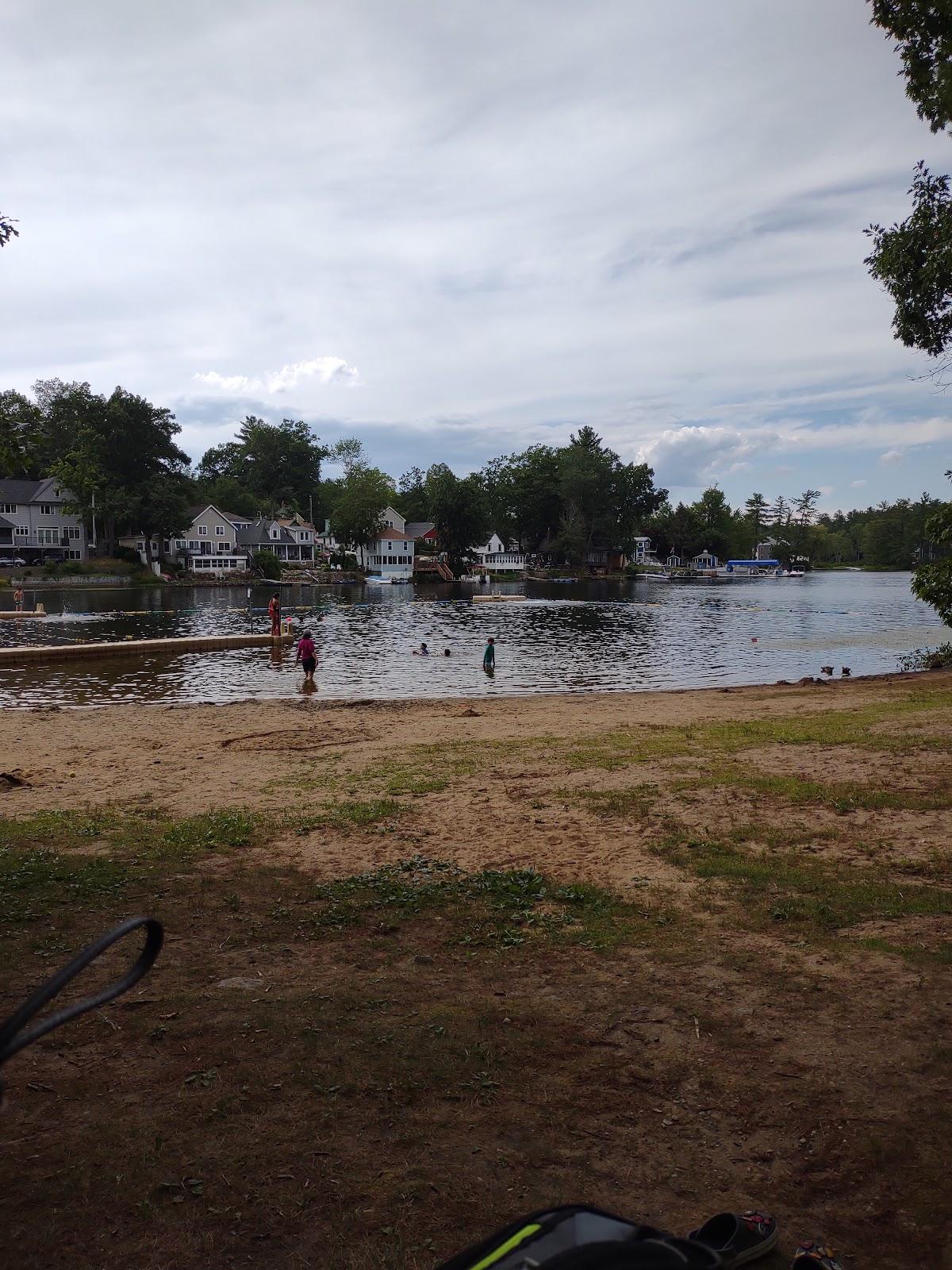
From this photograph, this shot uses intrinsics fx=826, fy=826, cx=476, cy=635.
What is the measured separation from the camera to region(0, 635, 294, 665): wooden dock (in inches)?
1414

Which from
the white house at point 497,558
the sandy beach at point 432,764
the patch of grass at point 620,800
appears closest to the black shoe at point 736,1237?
the sandy beach at point 432,764

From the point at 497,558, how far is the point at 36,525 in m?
73.5

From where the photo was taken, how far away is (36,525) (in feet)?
335

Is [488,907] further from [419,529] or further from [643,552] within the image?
[643,552]

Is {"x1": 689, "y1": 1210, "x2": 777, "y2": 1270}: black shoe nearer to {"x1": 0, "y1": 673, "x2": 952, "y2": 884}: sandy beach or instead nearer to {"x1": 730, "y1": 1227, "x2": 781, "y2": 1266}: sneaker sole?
{"x1": 730, "y1": 1227, "x2": 781, "y2": 1266}: sneaker sole

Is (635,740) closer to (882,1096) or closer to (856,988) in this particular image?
(856,988)

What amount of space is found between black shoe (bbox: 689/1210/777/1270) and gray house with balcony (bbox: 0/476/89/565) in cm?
10907

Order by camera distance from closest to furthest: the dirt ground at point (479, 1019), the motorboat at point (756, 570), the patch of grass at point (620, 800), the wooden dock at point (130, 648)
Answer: the dirt ground at point (479, 1019) → the patch of grass at point (620, 800) → the wooden dock at point (130, 648) → the motorboat at point (756, 570)

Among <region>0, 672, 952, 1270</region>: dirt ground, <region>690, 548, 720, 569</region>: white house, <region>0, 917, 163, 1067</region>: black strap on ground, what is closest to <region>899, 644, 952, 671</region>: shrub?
Result: <region>0, 672, 952, 1270</region>: dirt ground

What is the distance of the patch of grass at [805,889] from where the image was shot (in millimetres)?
7406

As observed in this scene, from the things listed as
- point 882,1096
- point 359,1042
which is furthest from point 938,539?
→ point 359,1042

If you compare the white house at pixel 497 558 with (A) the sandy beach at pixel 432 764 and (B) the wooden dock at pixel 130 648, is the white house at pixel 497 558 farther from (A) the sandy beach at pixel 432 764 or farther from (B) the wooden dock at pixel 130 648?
(A) the sandy beach at pixel 432 764

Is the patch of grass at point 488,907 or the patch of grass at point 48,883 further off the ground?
the patch of grass at point 48,883

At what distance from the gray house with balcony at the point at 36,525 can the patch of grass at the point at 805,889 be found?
10512cm
